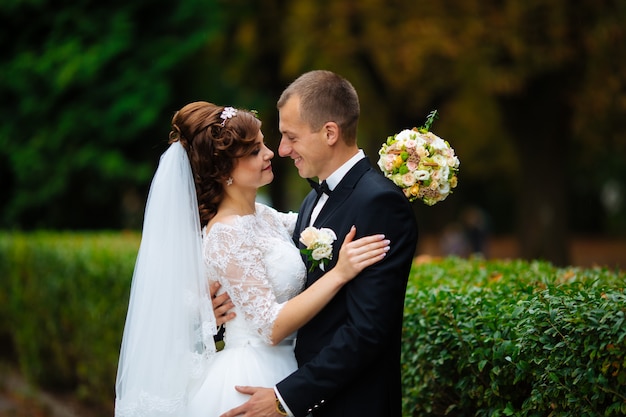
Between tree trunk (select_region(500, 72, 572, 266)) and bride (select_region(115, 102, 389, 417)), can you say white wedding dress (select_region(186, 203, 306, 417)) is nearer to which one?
bride (select_region(115, 102, 389, 417))

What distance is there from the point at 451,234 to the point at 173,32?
10.9 meters

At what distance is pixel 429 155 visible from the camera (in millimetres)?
3500

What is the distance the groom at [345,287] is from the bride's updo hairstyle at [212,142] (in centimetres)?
24

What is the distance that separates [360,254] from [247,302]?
0.60 m

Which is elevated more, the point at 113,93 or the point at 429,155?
the point at 113,93

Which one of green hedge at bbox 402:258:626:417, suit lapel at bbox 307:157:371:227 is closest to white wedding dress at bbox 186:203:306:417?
suit lapel at bbox 307:157:371:227

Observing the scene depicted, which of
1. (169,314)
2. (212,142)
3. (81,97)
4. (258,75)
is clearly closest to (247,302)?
(169,314)

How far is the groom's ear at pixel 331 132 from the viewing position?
3533 mm

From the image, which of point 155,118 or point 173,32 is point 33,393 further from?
point 173,32

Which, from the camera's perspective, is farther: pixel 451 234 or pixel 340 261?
pixel 451 234

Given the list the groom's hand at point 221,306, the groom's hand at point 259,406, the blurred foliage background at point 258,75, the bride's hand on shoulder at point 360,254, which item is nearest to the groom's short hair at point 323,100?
the bride's hand on shoulder at point 360,254

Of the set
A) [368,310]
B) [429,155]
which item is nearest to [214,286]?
[368,310]

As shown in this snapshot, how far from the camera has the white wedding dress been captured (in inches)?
139

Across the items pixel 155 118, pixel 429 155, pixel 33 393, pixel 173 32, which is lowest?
pixel 33 393
